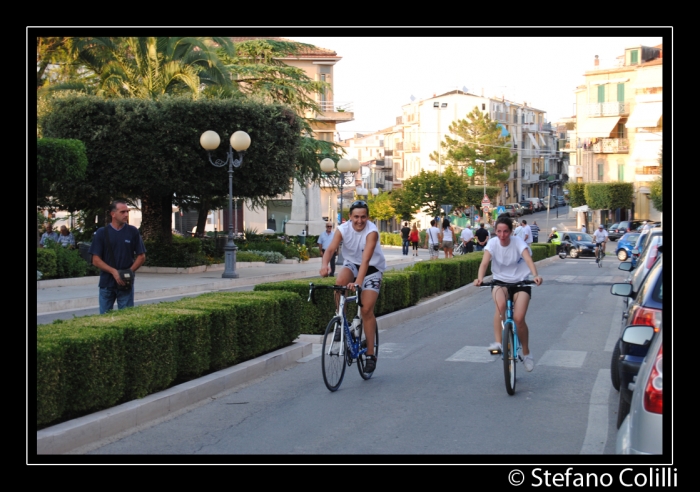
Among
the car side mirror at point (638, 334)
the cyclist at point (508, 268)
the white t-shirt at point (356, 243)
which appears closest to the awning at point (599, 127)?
the cyclist at point (508, 268)

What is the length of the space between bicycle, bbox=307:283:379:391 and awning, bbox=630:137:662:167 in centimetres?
7158

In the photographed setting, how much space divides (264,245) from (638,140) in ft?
167

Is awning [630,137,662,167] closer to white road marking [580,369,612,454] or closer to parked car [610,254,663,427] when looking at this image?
white road marking [580,369,612,454]

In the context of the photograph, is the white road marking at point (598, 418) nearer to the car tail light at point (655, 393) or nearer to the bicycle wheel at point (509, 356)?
the bicycle wheel at point (509, 356)

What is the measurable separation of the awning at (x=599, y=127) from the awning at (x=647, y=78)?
273 inches

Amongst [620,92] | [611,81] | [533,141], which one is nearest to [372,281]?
[620,92]

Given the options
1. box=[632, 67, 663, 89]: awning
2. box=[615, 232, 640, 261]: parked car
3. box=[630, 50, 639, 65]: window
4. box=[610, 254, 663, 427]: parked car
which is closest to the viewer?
box=[610, 254, 663, 427]: parked car

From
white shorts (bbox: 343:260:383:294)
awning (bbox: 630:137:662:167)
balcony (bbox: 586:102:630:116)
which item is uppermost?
balcony (bbox: 586:102:630:116)

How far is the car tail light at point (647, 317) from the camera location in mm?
7582

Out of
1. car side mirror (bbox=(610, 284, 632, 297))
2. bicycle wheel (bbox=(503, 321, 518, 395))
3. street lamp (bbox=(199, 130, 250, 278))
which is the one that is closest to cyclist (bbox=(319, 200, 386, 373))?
bicycle wheel (bbox=(503, 321, 518, 395))

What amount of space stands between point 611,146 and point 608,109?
3695 mm

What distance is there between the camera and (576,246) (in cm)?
5047

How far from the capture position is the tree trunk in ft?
102
